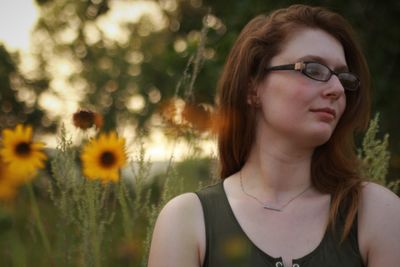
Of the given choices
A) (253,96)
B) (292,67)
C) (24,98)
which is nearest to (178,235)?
(253,96)

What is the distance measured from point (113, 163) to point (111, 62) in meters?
20.6

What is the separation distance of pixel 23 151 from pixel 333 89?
1.03 metres

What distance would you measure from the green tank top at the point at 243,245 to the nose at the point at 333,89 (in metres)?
Answer: 0.39

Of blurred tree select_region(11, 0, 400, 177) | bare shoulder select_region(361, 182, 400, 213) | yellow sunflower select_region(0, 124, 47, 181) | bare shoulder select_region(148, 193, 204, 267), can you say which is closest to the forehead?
bare shoulder select_region(361, 182, 400, 213)

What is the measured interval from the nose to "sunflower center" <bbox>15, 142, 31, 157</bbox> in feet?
3.22

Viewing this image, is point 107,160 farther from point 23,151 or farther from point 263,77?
point 263,77

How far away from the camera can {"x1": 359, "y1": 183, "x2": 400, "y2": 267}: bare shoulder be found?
6.66ft

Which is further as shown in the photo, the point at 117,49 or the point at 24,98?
the point at 24,98

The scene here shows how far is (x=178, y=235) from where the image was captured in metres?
2.15

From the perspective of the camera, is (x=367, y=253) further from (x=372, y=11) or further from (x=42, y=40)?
(x=42, y=40)

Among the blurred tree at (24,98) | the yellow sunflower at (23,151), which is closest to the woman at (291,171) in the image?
the yellow sunflower at (23,151)

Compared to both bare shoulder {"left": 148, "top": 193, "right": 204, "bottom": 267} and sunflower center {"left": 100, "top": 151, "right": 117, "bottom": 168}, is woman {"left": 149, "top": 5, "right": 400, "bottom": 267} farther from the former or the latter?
sunflower center {"left": 100, "top": 151, "right": 117, "bottom": 168}

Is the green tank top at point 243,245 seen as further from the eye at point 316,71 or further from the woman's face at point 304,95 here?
the eye at point 316,71

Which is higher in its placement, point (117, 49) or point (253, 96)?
point (253, 96)
